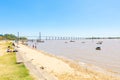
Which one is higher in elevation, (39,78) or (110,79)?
(39,78)

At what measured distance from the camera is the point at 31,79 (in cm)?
1138

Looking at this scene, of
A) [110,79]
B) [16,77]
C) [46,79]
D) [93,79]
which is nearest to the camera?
[46,79]

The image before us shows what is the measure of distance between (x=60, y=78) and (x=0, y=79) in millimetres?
4278

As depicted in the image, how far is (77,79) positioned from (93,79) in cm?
150

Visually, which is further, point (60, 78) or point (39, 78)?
point (60, 78)

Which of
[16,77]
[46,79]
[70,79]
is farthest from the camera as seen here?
[70,79]

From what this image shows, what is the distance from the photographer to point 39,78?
11547mm

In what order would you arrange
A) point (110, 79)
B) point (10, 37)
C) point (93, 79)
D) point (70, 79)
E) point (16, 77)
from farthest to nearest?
point (10, 37)
point (110, 79)
point (93, 79)
point (70, 79)
point (16, 77)

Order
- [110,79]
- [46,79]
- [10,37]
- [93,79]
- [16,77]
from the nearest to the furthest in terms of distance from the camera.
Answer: [46,79], [16,77], [93,79], [110,79], [10,37]

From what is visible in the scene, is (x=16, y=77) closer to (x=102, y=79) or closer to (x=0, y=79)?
(x=0, y=79)

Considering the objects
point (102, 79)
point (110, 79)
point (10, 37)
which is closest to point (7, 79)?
point (102, 79)

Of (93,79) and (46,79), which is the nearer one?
(46,79)

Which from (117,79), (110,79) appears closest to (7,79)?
(110,79)

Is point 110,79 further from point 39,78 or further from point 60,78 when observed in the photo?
point 39,78
